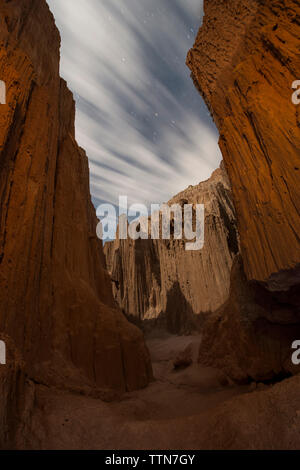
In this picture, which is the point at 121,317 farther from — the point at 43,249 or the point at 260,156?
the point at 260,156

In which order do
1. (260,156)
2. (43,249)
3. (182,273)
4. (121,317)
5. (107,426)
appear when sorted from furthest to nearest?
(182,273) < (121,317) < (43,249) < (260,156) < (107,426)

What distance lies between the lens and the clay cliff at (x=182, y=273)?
17062 mm

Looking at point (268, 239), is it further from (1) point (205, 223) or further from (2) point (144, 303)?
(2) point (144, 303)

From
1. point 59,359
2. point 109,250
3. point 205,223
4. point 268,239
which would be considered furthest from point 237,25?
point 109,250

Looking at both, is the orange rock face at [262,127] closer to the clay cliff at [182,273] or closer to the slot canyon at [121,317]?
the slot canyon at [121,317]

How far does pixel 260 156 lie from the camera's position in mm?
4660

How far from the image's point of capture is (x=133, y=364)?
6.70m

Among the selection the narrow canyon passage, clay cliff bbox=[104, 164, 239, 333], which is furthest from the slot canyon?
clay cliff bbox=[104, 164, 239, 333]

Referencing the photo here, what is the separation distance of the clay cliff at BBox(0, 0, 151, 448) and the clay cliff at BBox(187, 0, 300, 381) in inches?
145

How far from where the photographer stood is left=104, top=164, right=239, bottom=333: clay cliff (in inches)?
672

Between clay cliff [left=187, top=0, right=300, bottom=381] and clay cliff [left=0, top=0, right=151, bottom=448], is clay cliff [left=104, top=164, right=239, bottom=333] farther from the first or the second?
clay cliff [left=187, top=0, right=300, bottom=381]

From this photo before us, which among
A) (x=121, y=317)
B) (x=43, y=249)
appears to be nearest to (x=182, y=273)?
(x=121, y=317)

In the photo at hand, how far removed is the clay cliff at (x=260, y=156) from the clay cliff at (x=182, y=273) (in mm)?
8874

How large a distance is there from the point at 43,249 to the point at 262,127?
5.61 meters
